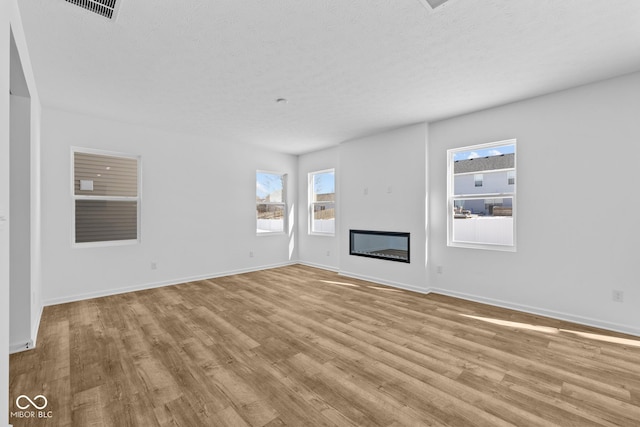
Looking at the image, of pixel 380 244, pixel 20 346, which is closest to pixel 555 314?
pixel 380 244

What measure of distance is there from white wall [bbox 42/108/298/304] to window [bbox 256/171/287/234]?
205 millimetres

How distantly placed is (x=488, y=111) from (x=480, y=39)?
1.87 metres

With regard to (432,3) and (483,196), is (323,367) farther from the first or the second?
(483,196)

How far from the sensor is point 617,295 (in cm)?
297

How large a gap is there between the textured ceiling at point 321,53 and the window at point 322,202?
253 centimetres

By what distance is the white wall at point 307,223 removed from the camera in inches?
241

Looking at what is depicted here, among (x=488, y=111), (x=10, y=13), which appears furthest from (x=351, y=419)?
(x=488, y=111)

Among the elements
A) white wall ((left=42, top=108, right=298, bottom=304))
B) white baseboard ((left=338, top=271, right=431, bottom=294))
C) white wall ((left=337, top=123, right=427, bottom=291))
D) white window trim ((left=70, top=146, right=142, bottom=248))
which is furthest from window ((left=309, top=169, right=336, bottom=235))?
white window trim ((left=70, top=146, right=142, bottom=248))

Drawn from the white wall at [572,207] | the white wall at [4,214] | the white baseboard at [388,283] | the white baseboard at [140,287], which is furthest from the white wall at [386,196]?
the white wall at [4,214]

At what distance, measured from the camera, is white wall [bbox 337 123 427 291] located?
4492 millimetres

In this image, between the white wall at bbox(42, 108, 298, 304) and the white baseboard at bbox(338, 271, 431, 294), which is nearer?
the white wall at bbox(42, 108, 298, 304)

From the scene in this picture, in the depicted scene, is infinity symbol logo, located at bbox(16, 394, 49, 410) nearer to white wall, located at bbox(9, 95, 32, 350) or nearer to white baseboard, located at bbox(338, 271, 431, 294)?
white wall, located at bbox(9, 95, 32, 350)

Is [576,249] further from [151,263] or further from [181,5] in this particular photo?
[151,263]

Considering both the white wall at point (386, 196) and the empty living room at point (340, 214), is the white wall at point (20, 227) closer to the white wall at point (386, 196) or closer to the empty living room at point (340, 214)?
the empty living room at point (340, 214)
